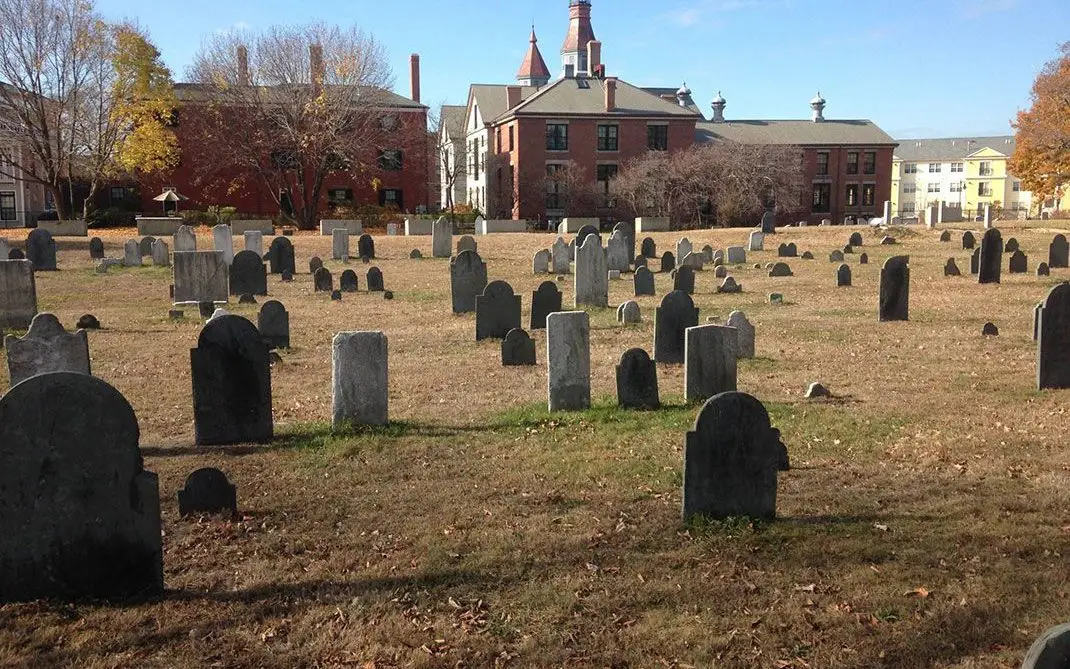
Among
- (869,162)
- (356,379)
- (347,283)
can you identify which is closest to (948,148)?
(869,162)

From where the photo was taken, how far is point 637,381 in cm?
962

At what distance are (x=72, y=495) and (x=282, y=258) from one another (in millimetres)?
20724

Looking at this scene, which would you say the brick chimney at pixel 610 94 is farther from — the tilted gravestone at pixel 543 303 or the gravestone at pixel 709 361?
the gravestone at pixel 709 361

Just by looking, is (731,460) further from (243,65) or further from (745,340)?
(243,65)

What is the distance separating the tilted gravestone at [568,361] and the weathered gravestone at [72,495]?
16.6 feet

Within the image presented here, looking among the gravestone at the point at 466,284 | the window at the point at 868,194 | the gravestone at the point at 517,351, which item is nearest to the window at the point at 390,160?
the window at the point at 868,194

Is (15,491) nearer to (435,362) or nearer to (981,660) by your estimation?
(981,660)

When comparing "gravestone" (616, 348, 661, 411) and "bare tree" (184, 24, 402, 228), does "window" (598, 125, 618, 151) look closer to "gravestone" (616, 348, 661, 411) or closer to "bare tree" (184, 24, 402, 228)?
"bare tree" (184, 24, 402, 228)

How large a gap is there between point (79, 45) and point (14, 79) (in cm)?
331

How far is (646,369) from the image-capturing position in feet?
31.5

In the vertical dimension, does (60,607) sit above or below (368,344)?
below

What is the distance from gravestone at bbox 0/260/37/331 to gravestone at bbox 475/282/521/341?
7387 millimetres

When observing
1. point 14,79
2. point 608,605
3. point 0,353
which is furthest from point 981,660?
point 14,79

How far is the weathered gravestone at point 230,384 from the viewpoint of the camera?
330 inches
